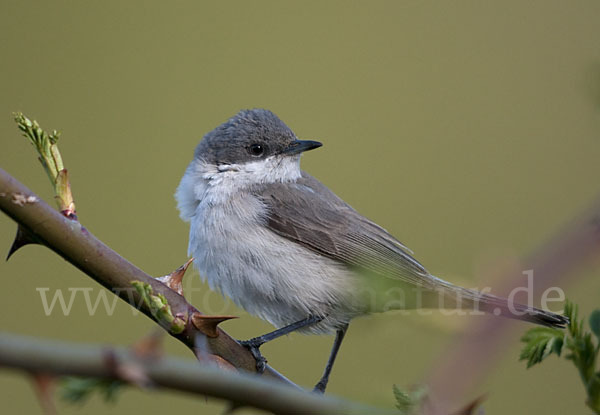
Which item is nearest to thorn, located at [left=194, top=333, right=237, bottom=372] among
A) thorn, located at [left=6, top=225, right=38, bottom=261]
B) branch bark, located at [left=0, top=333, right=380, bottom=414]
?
thorn, located at [left=6, top=225, right=38, bottom=261]

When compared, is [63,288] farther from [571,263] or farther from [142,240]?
[571,263]

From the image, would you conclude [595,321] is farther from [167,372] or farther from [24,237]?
[24,237]

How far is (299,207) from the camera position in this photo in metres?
3.42

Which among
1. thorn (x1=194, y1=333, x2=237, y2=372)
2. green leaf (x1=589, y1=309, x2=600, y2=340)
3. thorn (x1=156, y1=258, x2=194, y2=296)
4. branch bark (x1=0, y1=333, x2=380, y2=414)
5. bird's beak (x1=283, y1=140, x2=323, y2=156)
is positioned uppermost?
bird's beak (x1=283, y1=140, x2=323, y2=156)

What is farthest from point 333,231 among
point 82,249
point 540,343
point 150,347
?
point 150,347

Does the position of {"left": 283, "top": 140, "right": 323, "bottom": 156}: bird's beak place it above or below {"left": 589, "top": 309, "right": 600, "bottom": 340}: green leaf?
above

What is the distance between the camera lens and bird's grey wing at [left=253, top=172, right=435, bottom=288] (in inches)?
122

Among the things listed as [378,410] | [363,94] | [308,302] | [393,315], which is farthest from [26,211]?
[363,94]

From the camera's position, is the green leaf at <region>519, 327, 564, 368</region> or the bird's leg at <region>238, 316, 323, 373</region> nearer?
the green leaf at <region>519, 327, 564, 368</region>

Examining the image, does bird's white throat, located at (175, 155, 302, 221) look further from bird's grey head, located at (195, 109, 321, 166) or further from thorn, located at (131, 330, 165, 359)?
thorn, located at (131, 330, 165, 359)

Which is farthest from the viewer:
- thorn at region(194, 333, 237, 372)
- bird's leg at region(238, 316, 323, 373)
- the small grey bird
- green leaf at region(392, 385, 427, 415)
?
the small grey bird

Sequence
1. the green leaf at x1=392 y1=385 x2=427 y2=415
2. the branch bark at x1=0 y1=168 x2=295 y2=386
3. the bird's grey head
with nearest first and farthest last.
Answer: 1. the green leaf at x1=392 y1=385 x2=427 y2=415
2. the branch bark at x1=0 y1=168 x2=295 y2=386
3. the bird's grey head

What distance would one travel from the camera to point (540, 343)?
2.69 feet

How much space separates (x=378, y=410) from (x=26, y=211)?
0.74 metres
